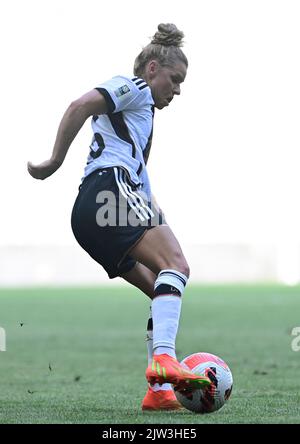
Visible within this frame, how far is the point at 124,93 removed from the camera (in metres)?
6.08

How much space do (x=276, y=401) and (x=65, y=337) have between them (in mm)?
8871

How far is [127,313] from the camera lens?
22188 millimetres

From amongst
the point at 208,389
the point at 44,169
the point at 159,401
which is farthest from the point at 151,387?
the point at 44,169

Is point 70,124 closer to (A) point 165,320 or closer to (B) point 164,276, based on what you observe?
(B) point 164,276

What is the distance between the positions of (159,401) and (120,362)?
15.9 ft

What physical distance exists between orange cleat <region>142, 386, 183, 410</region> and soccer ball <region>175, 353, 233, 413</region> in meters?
0.18

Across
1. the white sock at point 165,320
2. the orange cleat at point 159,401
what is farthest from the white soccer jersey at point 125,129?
the orange cleat at point 159,401

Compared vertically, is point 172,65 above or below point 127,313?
below

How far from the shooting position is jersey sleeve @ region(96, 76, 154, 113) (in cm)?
605

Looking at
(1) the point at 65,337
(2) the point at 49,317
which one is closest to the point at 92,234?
(1) the point at 65,337

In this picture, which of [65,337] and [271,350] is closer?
[271,350]

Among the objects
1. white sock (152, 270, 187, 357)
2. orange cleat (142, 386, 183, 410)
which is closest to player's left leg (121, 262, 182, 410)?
orange cleat (142, 386, 183, 410)
